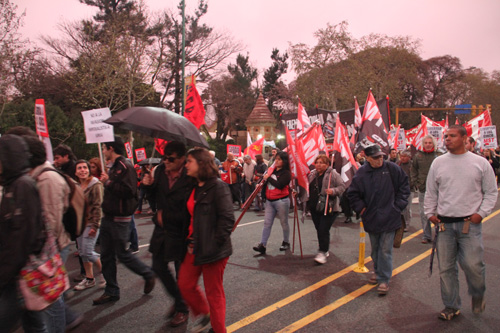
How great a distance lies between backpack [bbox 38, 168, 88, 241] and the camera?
2982 millimetres

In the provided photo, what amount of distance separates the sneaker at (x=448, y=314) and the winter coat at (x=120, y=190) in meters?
3.50

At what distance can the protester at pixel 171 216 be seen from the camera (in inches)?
140

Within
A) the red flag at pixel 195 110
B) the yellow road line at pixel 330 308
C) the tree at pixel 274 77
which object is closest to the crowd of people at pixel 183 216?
the yellow road line at pixel 330 308

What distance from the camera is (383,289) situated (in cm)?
444

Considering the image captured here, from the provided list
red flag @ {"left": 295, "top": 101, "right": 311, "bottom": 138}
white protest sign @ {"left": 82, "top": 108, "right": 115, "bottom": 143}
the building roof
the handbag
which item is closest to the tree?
the building roof

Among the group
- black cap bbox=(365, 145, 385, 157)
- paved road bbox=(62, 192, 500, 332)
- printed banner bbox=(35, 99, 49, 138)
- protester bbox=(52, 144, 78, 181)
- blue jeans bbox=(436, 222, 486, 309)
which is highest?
printed banner bbox=(35, 99, 49, 138)

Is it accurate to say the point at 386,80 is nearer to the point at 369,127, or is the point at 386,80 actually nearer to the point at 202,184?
the point at 369,127

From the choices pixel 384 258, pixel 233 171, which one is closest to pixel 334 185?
pixel 384 258

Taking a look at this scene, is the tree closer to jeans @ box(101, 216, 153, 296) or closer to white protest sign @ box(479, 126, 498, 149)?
white protest sign @ box(479, 126, 498, 149)

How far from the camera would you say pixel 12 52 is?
1716 centimetres

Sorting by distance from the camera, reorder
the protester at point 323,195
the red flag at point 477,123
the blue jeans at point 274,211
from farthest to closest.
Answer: the red flag at point 477,123, the blue jeans at point 274,211, the protester at point 323,195

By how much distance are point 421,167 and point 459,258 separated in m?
3.86

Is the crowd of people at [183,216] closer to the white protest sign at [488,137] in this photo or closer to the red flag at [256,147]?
the red flag at [256,147]

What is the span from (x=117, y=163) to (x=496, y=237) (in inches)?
283
